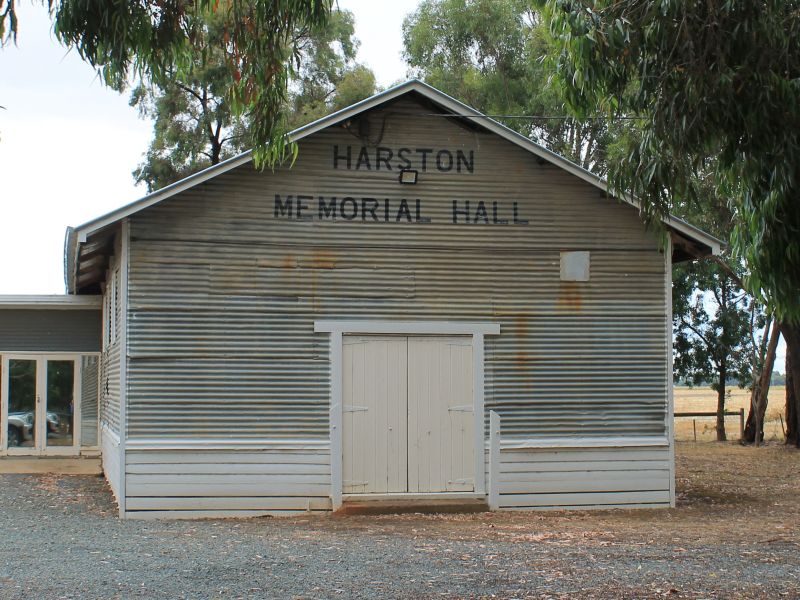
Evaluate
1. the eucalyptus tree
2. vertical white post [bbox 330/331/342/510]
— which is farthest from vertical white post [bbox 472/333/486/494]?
the eucalyptus tree

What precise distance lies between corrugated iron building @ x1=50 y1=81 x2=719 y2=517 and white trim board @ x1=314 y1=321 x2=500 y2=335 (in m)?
0.03

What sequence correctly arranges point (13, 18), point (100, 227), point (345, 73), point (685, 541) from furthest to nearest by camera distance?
point (345, 73)
point (100, 227)
point (685, 541)
point (13, 18)

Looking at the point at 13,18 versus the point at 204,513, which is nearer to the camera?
the point at 13,18

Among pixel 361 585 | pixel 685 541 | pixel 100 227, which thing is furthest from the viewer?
pixel 100 227

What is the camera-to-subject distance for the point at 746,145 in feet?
27.5

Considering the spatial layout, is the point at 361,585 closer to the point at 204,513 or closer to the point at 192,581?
the point at 192,581

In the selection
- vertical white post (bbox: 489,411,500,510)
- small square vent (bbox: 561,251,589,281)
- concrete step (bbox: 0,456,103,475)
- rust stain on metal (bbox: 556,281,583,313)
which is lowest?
concrete step (bbox: 0,456,103,475)

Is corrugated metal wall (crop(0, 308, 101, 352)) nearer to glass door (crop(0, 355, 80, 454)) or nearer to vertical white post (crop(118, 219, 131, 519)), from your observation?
glass door (crop(0, 355, 80, 454))

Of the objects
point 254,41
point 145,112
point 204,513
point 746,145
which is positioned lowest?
point 204,513

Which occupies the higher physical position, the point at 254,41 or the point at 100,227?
the point at 254,41

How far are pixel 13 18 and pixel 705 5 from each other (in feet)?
17.3

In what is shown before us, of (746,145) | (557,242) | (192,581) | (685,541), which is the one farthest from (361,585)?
(557,242)

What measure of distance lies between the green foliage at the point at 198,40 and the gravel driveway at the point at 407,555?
356 centimetres

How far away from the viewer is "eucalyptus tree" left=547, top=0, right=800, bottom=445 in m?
8.09
